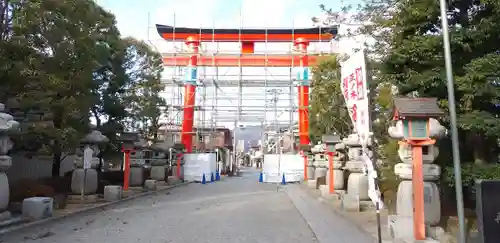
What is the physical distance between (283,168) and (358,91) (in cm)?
2718

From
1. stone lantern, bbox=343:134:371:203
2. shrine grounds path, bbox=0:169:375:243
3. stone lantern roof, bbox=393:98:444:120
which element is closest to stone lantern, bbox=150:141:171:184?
shrine grounds path, bbox=0:169:375:243

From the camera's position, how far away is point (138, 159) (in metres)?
23.1

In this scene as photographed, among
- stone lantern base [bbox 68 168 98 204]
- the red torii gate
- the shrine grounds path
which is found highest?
the red torii gate

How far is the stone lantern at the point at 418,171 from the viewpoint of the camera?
326 inches

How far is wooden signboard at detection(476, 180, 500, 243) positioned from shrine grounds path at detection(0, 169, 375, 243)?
12.6 feet

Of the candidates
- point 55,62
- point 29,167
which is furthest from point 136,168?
point 55,62

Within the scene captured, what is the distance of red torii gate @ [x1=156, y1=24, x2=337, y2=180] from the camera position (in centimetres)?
3216

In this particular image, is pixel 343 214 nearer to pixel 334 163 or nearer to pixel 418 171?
pixel 418 171

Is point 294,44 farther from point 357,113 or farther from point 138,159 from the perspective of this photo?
point 357,113

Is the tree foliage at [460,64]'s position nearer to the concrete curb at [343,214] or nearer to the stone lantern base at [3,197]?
the concrete curb at [343,214]

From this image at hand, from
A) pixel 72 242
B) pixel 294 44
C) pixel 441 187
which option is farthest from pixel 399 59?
pixel 294 44

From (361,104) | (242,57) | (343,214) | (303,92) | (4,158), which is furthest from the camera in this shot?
(242,57)

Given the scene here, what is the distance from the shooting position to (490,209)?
5.47 metres

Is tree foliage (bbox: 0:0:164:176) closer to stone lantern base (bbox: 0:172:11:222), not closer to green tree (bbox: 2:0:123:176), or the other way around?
green tree (bbox: 2:0:123:176)
